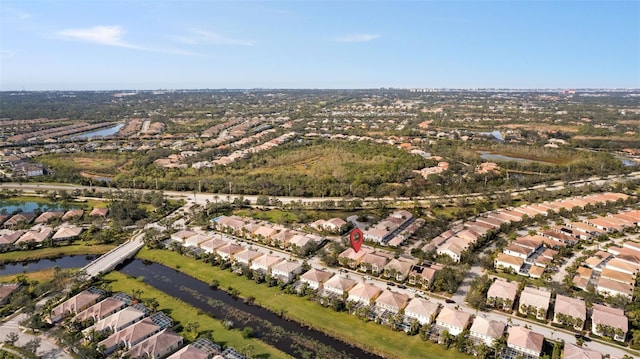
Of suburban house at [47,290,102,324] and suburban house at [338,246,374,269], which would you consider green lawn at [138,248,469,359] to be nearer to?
suburban house at [338,246,374,269]

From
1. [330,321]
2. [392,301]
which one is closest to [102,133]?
[330,321]

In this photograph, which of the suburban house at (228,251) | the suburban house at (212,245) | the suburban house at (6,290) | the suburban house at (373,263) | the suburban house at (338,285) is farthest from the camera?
the suburban house at (212,245)

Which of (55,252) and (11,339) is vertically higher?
A: (11,339)

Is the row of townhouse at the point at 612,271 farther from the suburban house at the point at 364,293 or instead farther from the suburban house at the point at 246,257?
the suburban house at the point at 246,257

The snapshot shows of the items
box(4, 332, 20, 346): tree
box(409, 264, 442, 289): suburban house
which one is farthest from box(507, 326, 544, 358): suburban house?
box(4, 332, 20, 346): tree

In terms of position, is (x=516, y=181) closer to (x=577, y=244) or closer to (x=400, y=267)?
(x=577, y=244)

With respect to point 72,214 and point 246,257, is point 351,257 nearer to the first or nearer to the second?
point 246,257

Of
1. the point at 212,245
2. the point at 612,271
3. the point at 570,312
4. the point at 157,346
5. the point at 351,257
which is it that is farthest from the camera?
the point at 212,245

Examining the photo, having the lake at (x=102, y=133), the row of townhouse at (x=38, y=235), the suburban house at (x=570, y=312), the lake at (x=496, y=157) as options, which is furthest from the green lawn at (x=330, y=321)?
the lake at (x=102, y=133)
